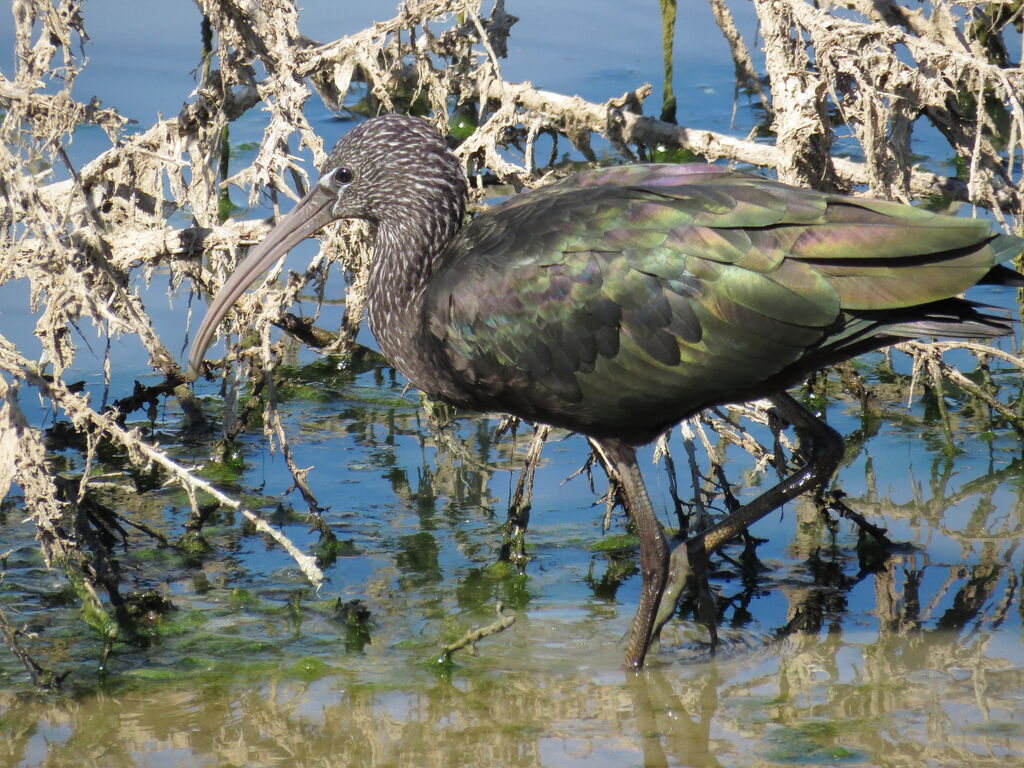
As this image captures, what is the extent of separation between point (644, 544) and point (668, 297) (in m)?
0.97

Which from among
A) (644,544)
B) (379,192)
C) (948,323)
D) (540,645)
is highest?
(379,192)

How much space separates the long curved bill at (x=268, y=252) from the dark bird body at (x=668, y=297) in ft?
1.92

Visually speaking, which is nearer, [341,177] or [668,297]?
[668,297]

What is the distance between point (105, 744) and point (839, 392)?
4.25 meters

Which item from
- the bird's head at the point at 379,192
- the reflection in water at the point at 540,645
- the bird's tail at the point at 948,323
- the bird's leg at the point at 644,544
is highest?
the bird's head at the point at 379,192

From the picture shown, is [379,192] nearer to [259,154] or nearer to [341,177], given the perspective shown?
[341,177]

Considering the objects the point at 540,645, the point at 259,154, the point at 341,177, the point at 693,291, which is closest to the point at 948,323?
the point at 693,291

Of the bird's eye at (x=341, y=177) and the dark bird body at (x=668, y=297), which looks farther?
the bird's eye at (x=341, y=177)

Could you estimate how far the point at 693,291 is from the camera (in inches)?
173

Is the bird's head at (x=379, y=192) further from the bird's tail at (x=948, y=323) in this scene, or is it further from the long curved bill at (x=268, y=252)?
the bird's tail at (x=948, y=323)

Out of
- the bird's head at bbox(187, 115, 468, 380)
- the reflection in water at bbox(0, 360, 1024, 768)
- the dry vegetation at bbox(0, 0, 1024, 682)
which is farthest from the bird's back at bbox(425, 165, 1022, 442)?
the reflection in water at bbox(0, 360, 1024, 768)

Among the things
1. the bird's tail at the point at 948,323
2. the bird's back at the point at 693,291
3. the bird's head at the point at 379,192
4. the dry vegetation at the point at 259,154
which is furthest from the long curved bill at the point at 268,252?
the bird's tail at the point at 948,323

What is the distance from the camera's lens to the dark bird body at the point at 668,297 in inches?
173

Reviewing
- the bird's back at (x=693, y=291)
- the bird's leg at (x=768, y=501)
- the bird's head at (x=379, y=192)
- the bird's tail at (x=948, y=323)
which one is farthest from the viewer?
the bird's head at (x=379, y=192)
